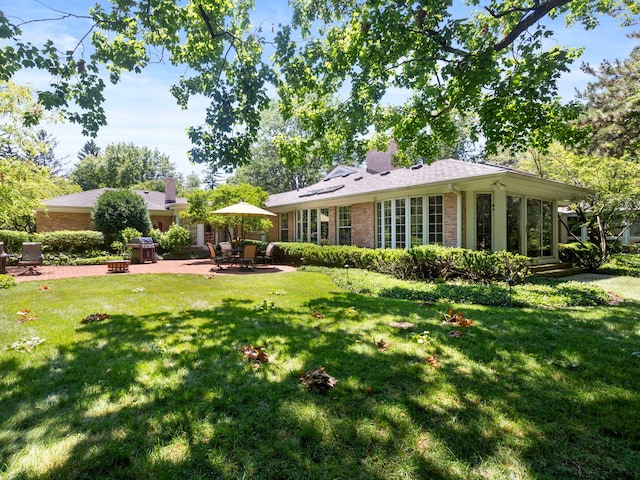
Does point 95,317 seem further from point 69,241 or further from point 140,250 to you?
point 69,241

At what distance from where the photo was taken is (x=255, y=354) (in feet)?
12.6

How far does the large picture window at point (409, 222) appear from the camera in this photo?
12.6 meters

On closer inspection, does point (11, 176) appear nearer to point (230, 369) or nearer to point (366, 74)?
point (366, 74)

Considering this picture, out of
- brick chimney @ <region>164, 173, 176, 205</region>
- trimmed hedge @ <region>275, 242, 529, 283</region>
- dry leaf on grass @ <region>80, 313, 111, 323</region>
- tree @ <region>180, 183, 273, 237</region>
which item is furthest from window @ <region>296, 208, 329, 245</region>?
dry leaf on grass @ <region>80, 313, 111, 323</region>

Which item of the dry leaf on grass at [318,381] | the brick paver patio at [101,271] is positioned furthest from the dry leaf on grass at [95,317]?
the brick paver patio at [101,271]

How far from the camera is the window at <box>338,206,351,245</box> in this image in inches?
652

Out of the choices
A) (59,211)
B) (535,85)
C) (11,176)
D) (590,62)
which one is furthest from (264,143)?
(535,85)

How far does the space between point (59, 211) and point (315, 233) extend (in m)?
17.0

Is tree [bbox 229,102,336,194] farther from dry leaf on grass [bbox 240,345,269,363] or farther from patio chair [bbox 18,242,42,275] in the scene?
dry leaf on grass [bbox 240,345,269,363]

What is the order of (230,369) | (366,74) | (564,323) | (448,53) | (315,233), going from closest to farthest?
(230,369), (564,323), (448,53), (366,74), (315,233)

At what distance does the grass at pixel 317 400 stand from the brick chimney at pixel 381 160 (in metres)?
15.3

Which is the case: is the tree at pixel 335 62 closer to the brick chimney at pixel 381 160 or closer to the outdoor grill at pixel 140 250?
the brick chimney at pixel 381 160

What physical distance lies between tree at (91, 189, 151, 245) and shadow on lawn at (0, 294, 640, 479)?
17.2 m

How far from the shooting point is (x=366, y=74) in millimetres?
8570
